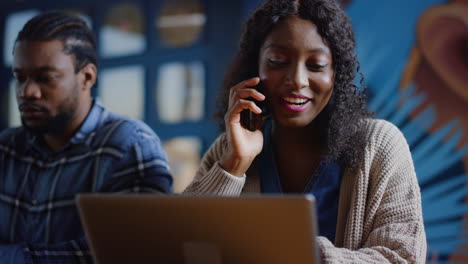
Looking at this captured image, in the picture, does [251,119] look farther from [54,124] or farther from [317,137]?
[54,124]

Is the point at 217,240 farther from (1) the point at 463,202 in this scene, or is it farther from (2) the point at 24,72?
(1) the point at 463,202

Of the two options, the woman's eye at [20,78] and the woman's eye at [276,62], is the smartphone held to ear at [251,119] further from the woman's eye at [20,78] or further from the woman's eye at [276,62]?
the woman's eye at [20,78]

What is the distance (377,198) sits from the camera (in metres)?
1.42

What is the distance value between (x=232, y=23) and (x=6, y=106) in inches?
89.4

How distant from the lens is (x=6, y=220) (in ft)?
6.20

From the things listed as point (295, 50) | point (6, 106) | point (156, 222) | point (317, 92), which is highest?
point (295, 50)

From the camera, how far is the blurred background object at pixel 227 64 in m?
2.76

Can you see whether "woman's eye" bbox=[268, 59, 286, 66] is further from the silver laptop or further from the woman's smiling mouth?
the silver laptop

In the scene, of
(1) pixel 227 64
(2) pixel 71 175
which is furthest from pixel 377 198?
(1) pixel 227 64

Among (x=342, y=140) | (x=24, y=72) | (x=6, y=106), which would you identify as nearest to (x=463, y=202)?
(x=342, y=140)

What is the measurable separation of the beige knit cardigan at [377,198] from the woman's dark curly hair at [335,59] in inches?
1.8

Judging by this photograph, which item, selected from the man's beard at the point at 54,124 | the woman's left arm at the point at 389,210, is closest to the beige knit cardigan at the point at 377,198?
the woman's left arm at the point at 389,210

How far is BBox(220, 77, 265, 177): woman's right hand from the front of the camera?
153 centimetres

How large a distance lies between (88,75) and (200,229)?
1.22 m
